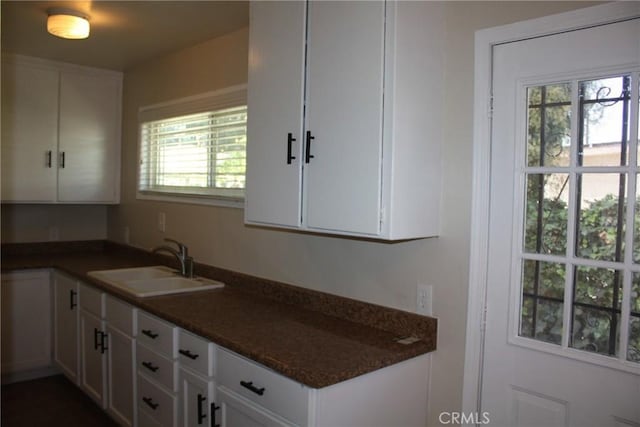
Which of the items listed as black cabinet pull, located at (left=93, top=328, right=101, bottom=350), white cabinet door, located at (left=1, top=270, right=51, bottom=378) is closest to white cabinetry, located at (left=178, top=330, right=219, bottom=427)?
black cabinet pull, located at (left=93, top=328, right=101, bottom=350)

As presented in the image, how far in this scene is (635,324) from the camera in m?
1.54

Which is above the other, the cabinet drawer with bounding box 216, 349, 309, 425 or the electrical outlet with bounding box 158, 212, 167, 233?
the electrical outlet with bounding box 158, 212, 167, 233

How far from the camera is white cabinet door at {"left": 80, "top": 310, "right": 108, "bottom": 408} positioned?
3016mm

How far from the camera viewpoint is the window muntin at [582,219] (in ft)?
5.08

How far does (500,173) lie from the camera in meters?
1.83

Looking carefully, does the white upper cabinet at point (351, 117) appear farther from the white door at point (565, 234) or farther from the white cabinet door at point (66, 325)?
the white cabinet door at point (66, 325)

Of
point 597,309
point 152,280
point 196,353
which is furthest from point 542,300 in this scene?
point 152,280

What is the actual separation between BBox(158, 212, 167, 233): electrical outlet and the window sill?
0.11m

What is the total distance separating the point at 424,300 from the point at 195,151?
75.8 inches

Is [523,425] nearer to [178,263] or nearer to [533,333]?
[533,333]

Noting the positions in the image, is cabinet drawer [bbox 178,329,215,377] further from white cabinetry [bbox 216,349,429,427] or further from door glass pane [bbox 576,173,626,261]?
door glass pane [bbox 576,173,626,261]

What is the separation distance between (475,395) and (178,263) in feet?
7.07

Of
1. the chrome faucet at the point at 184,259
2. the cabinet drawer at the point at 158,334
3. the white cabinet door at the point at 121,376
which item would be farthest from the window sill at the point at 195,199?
the white cabinet door at the point at 121,376

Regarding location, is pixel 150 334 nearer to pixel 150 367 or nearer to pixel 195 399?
pixel 150 367
